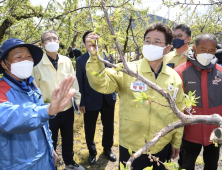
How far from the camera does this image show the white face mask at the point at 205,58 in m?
2.01

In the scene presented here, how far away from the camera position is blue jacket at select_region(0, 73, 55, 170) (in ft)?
3.81

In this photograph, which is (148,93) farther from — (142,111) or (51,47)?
(51,47)

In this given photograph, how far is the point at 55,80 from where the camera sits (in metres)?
2.56

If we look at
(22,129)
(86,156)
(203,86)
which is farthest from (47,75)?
(203,86)

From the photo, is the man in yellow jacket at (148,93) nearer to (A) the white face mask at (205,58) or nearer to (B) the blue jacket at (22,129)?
(A) the white face mask at (205,58)

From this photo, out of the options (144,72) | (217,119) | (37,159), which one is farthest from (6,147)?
(217,119)

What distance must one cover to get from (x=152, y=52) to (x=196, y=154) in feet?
5.05

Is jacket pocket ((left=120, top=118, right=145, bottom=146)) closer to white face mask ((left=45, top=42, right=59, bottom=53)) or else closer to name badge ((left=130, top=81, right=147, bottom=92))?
name badge ((left=130, top=81, right=147, bottom=92))

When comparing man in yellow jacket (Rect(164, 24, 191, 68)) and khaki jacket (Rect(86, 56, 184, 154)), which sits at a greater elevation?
man in yellow jacket (Rect(164, 24, 191, 68))

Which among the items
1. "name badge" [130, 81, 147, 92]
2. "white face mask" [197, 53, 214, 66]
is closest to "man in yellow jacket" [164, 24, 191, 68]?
"white face mask" [197, 53, 214, 66]

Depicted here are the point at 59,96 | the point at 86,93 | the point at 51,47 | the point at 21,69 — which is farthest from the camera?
the point at 86,93

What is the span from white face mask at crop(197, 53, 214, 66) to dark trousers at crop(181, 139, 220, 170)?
1064 mm

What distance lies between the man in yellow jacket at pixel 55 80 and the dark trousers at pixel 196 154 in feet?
5.88

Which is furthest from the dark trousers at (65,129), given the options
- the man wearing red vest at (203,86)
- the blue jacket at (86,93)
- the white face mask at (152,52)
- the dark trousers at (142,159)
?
the man wearing red vest at (203,86)
